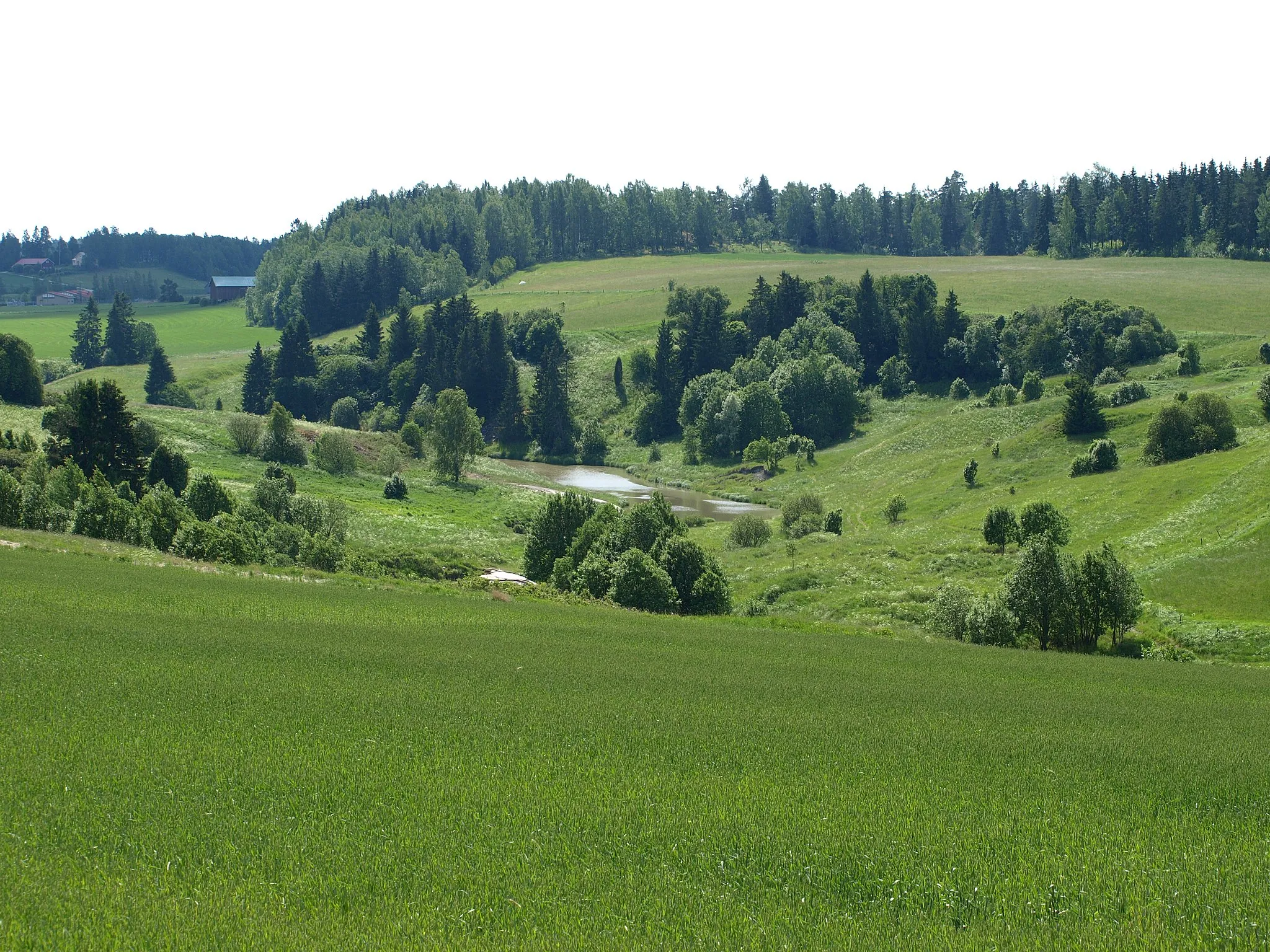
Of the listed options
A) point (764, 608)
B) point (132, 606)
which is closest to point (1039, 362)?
point (764, 608)

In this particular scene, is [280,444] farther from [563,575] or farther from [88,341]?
[88,341]

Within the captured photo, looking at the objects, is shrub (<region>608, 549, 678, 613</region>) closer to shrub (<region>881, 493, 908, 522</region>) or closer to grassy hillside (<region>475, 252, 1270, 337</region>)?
shrub (<region>881, 493, 908, 522</region>)

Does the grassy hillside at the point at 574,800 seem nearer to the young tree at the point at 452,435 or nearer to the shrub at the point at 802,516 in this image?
the shrub at the point at 802,516

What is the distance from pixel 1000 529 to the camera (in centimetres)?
6794

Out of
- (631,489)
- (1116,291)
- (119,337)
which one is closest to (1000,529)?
(631,489)

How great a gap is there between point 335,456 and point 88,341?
11392 cm

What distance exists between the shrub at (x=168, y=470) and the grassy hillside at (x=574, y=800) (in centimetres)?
4895

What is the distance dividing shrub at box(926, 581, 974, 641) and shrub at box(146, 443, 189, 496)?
5690 cm

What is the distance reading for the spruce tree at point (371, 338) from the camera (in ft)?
581

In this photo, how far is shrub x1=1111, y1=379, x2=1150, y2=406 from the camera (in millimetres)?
105688

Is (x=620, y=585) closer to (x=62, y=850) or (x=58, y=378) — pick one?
(x=62, y=850)

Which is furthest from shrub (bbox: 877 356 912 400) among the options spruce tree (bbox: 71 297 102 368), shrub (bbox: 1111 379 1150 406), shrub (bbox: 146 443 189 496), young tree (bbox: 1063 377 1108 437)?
spruce tree (bbox: 71 297 102 368)

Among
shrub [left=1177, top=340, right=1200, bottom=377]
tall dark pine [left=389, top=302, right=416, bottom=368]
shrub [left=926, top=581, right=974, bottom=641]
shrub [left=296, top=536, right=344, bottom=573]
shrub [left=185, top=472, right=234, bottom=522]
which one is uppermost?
tall dark pine [left=389, top=302, right=416, bottom=368]

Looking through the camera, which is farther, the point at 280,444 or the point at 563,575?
the point at 280,444
